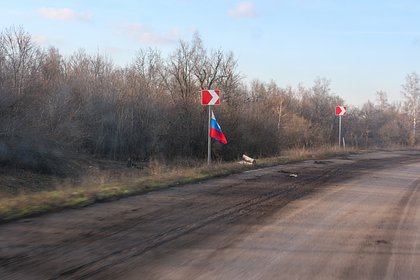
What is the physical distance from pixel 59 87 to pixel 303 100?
38.8 meters

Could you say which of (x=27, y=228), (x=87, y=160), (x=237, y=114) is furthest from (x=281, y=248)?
(x=237, y=114)

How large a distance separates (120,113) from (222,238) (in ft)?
72.6

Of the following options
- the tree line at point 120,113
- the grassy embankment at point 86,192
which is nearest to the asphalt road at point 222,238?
the grassy embankment at point 86,192

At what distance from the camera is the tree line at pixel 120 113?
20.1 meters

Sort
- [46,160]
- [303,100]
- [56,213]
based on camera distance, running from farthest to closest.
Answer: [303,100] < [46,160] < [56,213]

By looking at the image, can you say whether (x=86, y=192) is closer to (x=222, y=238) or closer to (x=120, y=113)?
(x=222, y=238)

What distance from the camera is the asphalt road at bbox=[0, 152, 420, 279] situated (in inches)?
200

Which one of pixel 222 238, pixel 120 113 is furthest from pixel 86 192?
pixel 120 113

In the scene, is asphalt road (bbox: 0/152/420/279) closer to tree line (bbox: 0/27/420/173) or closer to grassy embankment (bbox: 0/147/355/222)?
grassy embankment (bbox: 0/147/355/222)

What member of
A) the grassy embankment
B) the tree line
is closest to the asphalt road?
the grassy embankment

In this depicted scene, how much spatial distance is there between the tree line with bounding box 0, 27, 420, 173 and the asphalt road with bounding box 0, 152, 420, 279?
12.2 m

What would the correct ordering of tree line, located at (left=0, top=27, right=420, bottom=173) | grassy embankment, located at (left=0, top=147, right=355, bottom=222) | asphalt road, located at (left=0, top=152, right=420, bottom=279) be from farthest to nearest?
tree line, located at (left=0, top=27, right=420, bottom=173) < grassy embankment, located at (left=0, top=147, right=355, bottom=222) < asphalt road, located at (left=0, top=152, right=420, bottom=279)

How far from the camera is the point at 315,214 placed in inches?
332

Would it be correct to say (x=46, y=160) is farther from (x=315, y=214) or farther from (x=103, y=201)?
(x=315, y=214)
